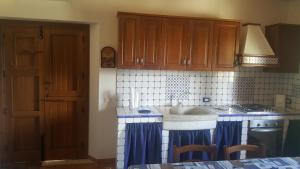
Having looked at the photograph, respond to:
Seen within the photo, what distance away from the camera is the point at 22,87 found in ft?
10.8

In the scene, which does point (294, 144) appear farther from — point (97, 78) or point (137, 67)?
point (97, 78)

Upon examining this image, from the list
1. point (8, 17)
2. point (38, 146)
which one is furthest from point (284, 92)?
point (8, 17)

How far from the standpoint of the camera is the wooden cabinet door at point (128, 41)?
2.97 meters

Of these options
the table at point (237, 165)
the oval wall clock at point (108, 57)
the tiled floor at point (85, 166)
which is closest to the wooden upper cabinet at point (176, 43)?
the oval wall clock at point (108, 57)

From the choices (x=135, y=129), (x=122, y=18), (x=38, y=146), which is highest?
(x=122, y=18)

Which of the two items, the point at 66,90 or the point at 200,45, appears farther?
the point at 66,90

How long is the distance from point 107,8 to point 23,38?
1.14 m

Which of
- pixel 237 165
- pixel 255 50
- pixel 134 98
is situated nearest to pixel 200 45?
pixel 255 50

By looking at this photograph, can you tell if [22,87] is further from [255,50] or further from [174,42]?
[255,50]

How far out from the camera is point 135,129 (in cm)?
287

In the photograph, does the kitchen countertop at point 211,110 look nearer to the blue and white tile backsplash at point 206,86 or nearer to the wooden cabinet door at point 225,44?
the blue and white tile backsplash at point 206,86

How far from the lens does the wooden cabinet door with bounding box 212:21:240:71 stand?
323 cm

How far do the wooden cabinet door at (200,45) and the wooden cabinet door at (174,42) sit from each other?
3.1 inches

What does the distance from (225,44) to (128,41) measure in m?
1.24
